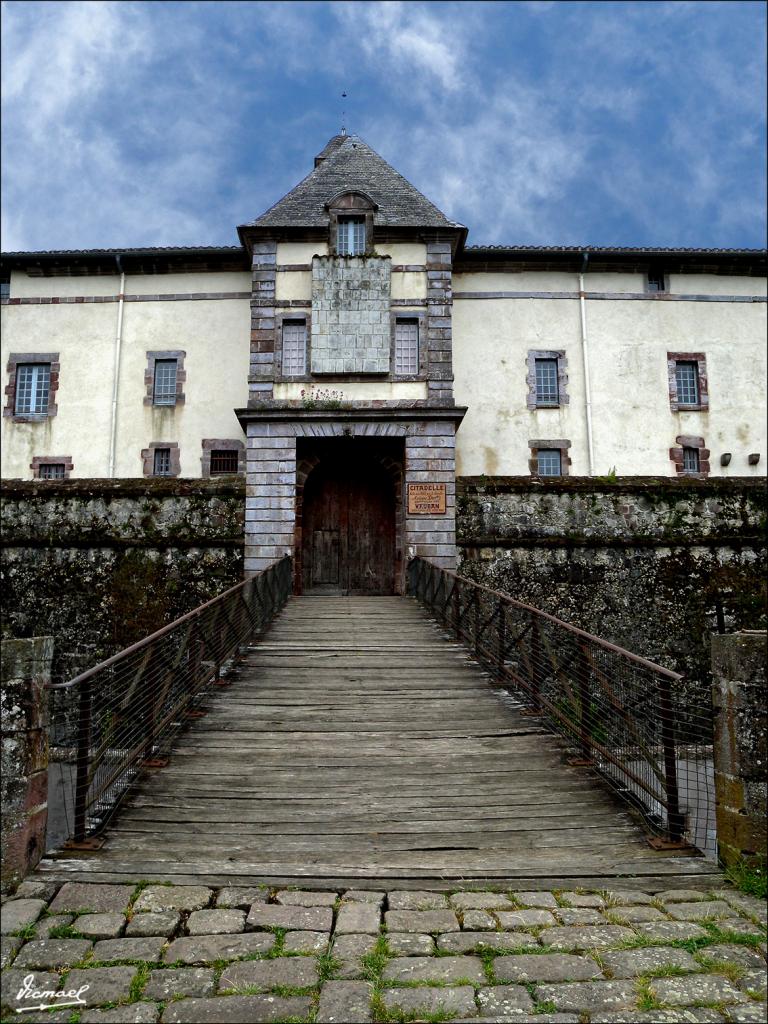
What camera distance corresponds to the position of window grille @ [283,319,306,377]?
1532 centimetres

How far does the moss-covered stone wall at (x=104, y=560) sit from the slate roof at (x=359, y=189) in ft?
21.8

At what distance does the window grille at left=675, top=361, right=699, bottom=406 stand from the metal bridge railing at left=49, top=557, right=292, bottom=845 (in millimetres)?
13428

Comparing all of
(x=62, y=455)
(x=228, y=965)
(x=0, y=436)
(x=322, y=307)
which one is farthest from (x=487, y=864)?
(x=0, y=436)

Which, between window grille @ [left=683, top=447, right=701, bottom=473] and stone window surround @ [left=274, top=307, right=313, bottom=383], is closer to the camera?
stone window surround @ [left=274, top=307, right=313, bottom=383]

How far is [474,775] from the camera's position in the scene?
584 centimetres

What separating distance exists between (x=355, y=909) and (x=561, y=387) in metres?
16.2

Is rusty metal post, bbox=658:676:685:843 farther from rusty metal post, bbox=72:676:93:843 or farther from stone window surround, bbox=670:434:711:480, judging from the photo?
stone window surround, bbox=670:434:711:480

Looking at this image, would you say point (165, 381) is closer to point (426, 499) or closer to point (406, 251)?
point (406, 251)

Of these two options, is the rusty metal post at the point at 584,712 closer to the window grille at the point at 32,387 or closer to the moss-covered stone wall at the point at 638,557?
the moss-covered stone wall at the point at 638,557

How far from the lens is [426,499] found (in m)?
14.2

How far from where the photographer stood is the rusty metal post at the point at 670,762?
492 centimetres

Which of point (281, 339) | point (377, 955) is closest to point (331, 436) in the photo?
point (281, 339)

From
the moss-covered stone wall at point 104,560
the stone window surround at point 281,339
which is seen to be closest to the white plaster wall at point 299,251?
the stone window surround at point 281,339

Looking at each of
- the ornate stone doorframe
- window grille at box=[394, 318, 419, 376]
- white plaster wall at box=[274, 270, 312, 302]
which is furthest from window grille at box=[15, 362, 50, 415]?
window grille at box=[394, 318, 419, 376]
